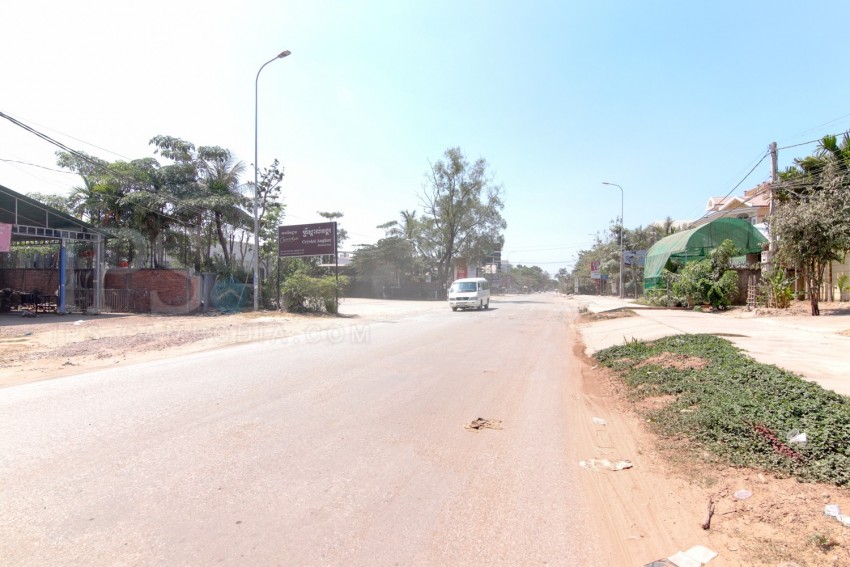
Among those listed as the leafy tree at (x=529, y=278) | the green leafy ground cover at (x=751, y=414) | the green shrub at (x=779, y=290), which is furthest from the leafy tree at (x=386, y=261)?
the leafy tree at (x=529, y=278)

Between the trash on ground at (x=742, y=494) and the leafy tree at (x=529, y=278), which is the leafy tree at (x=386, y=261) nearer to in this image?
the trash on ground at (x=742, y=494)

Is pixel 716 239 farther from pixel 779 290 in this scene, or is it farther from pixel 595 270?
pixel 595 270

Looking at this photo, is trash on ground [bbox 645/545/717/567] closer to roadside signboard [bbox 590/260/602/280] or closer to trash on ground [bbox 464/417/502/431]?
trash on ground [bbox 464/417/502/431]

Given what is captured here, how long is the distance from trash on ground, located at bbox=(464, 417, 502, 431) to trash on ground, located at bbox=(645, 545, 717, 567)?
2.62m

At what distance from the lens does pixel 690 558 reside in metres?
2.84

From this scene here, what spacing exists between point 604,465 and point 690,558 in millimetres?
1573

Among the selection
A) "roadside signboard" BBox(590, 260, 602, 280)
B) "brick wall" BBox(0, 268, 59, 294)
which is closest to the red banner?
"brick wall" BBox(0, 268, 59, 294)

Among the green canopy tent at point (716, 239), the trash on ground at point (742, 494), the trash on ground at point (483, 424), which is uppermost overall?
the green canopy tent at point (716, 239)

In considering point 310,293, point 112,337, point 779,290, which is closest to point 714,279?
point 779,290

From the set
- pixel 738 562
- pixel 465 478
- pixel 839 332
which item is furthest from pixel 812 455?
pixel 839 332

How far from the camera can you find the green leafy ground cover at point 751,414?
12.7 feet

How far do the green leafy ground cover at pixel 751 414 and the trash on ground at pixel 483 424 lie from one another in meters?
1.77

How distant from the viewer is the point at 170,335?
13.9 meters

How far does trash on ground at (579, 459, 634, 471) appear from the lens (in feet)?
14.2
